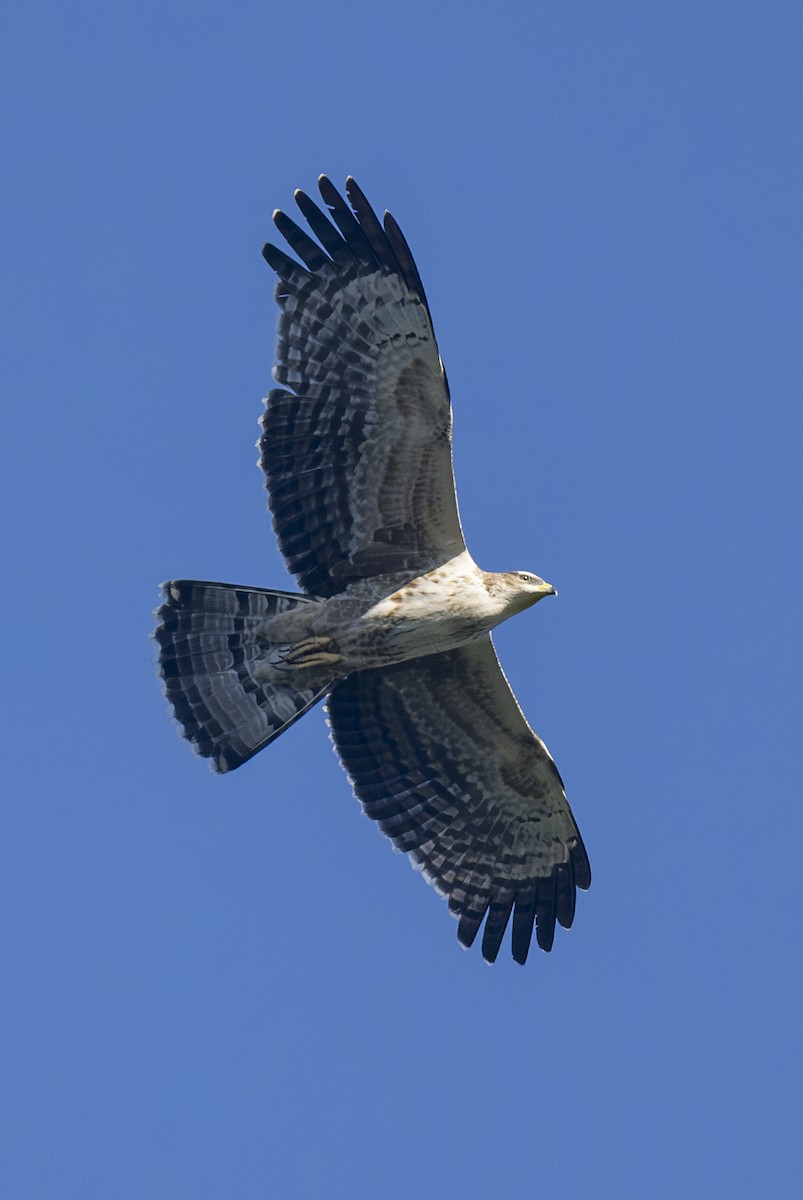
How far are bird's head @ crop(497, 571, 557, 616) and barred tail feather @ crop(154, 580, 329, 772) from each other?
5.29ft

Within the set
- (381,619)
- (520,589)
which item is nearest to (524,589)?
(520,589)

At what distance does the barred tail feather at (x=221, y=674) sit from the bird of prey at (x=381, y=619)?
0.01 meters

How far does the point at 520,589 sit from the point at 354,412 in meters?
1.70

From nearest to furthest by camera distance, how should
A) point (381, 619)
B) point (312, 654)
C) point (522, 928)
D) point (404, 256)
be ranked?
point (404, 256) → point (381, 619) → point (312, 654) → point (522, 928)

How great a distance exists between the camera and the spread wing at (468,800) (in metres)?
15.5

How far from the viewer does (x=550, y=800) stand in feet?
51.6

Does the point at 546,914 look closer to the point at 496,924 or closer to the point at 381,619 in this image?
the point at 496,924

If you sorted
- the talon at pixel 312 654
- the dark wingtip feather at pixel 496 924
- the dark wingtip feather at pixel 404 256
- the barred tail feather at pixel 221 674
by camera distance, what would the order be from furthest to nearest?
the dark wingtip feather at pixel 496 924 < the barred tail feather at pixel 221 674 < the talon at pixel 312 654 < the dark wingtip feather at pixel 404 256

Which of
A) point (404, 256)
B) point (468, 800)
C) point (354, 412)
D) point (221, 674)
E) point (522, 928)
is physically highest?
point (404, 256)

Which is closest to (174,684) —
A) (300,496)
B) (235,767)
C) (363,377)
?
(235,767)

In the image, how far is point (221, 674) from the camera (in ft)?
49.6

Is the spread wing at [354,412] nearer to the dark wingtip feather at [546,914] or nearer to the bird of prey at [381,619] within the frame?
the bird of prey at [381,619]

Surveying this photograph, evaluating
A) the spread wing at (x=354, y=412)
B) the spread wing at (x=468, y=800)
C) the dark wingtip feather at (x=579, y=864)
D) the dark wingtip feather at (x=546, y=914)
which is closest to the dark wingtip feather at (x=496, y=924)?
the spread wing at (x=468, y=800)

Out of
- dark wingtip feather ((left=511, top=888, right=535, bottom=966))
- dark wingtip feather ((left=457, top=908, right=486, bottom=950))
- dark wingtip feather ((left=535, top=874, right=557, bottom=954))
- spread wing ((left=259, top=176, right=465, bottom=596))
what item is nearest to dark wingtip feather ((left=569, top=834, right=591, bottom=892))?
dark wingtip feather ((left=535, top=874, right=557, bottom=954))
